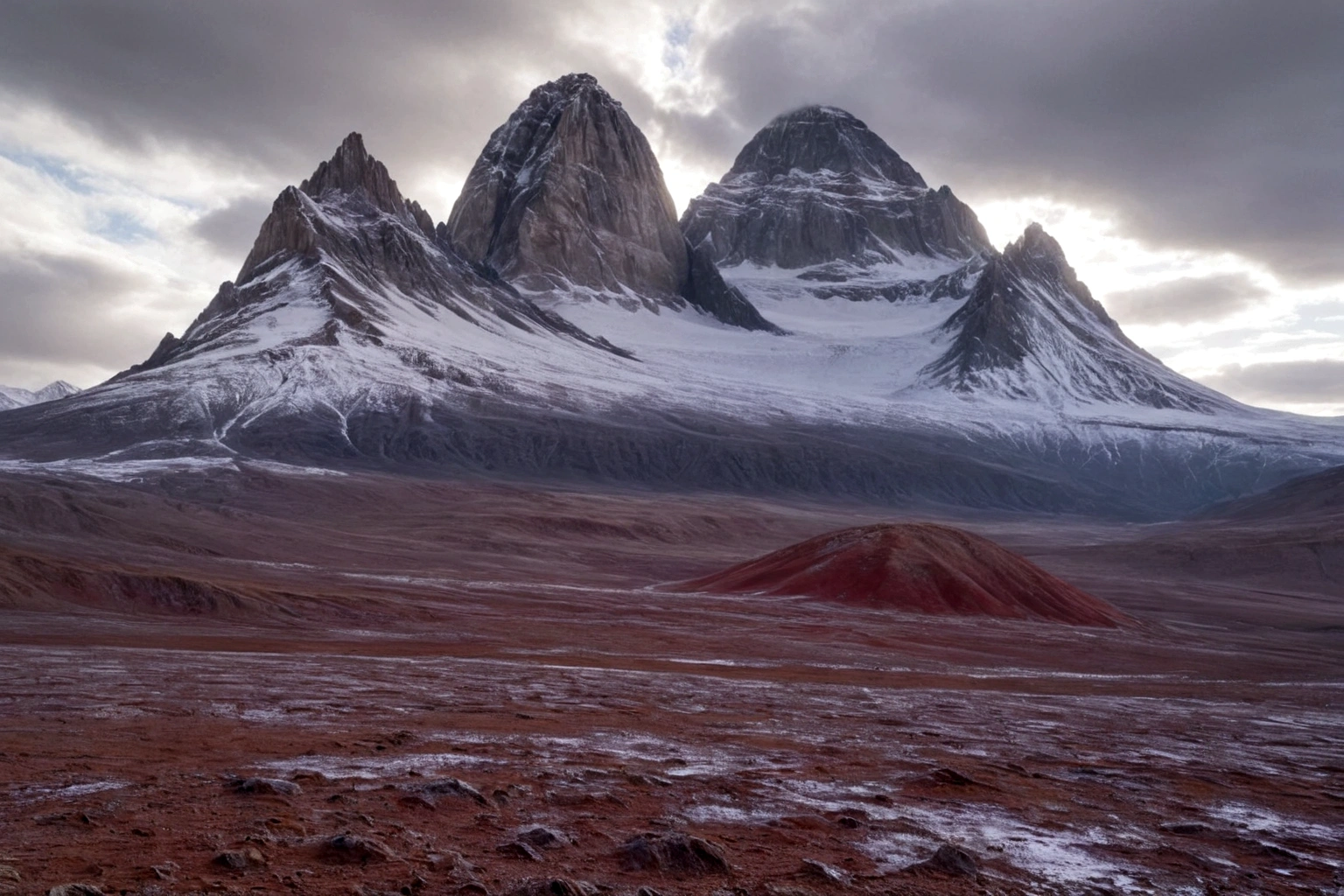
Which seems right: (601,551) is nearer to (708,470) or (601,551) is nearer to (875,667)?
(875,667)

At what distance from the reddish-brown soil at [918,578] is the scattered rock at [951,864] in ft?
159

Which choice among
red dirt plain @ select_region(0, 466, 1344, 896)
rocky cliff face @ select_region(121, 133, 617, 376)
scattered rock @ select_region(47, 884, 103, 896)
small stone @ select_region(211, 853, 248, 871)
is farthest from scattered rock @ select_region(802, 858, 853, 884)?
rocky cliff face @ select_region(121, 133, 617, 376)

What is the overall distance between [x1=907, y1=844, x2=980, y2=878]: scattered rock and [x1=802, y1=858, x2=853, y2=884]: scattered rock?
0.82 meters

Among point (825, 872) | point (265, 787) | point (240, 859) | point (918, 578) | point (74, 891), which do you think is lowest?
point (918, 578)

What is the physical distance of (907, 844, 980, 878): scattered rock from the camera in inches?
464

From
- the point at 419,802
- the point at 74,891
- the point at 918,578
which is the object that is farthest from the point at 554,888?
the point at 918,578

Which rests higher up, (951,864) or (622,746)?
(951,864)

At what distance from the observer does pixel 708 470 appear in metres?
157

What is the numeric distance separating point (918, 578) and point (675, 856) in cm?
5377

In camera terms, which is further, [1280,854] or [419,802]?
[1280,854]

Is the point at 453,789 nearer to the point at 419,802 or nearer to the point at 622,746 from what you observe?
the point at 419,802

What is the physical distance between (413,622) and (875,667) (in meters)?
16.7

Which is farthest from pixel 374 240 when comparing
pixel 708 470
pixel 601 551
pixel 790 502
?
pixel 601 551

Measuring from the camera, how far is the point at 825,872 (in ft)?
37.1
